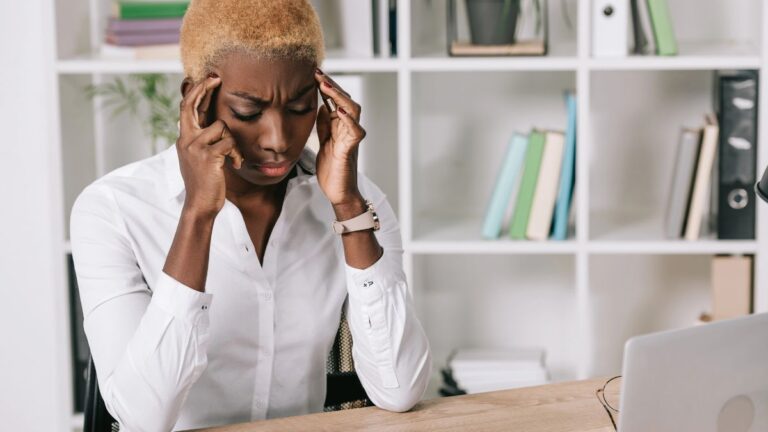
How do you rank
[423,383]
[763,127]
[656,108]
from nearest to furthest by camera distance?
[423,383] < [763,127] < [656,108]

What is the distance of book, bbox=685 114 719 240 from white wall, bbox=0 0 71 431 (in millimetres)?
1662

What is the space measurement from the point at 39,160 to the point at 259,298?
1525 millimetres

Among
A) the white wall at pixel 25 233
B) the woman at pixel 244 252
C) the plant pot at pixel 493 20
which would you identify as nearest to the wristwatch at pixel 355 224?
the woman at pixel 244 252

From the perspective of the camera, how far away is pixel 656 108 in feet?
9.63

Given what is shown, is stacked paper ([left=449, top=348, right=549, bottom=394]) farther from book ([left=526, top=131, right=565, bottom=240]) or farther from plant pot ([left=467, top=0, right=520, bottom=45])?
plant pot ([left=467, top=0, right=520, bottom=45])

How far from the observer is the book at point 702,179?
262cm

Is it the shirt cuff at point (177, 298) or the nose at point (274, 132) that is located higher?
the nose at point (274, 132)

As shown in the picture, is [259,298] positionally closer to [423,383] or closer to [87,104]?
[423,383]

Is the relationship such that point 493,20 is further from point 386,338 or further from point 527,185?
point 386,338

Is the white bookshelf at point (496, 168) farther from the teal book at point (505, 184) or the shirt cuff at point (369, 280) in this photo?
the shirt cuff at point (369, 280)

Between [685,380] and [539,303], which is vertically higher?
[685,380]

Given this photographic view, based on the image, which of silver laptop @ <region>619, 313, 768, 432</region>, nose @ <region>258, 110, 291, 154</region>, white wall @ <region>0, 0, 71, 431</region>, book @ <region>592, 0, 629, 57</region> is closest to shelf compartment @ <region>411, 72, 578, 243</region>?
book @ <region>592, 0, 629, 57</region>

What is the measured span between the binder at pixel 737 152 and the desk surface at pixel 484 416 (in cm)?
110

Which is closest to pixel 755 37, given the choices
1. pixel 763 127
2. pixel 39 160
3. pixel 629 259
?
pixel 763 127
